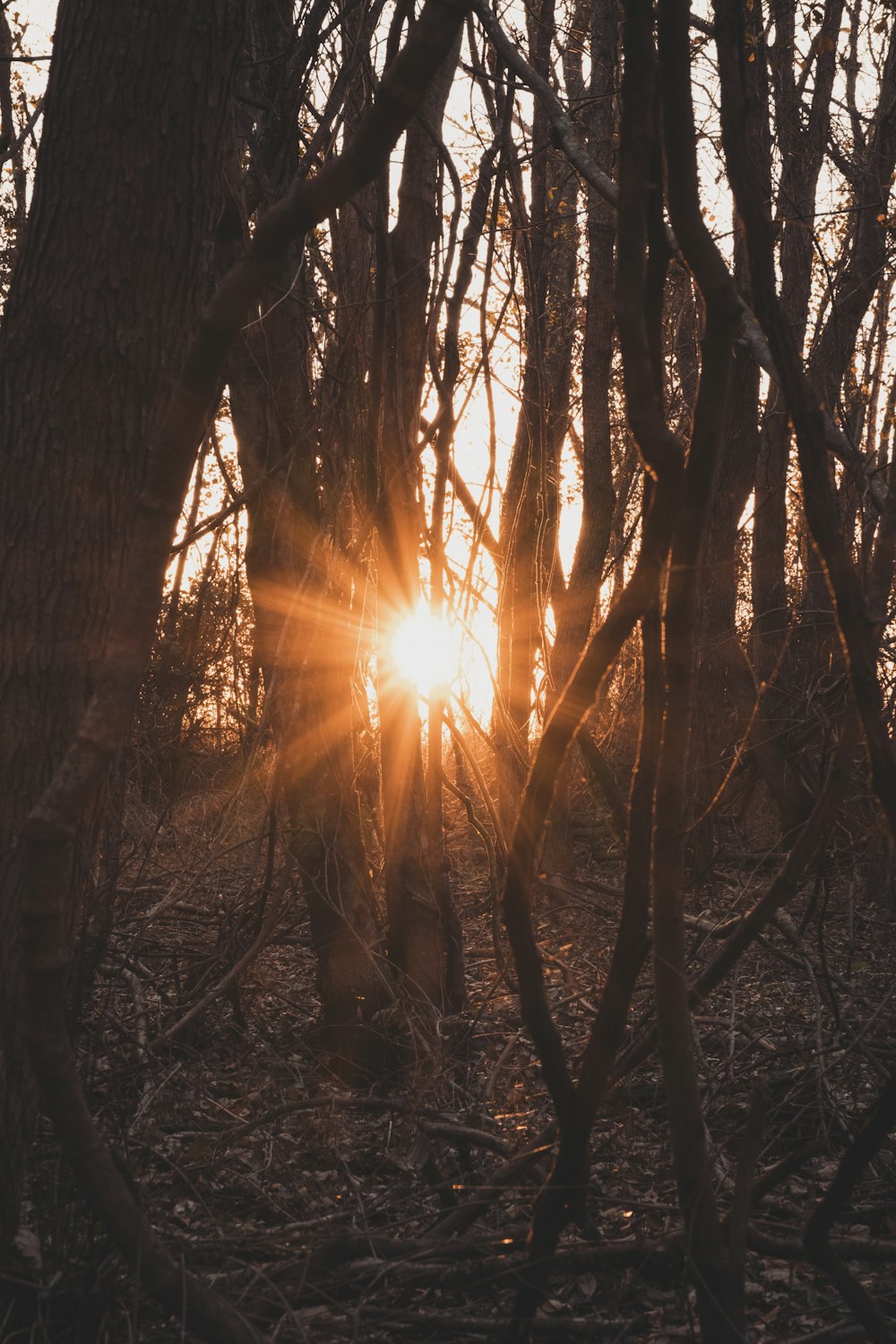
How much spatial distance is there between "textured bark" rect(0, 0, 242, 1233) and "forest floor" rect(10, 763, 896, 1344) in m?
0.50

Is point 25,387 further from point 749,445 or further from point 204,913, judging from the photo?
point 749,445

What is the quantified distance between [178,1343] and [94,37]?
2303mm

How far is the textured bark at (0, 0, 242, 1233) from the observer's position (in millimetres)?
1952

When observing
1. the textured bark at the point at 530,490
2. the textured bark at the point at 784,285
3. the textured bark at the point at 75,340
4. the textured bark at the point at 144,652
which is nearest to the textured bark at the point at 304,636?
the textured bark at the point at 530,490

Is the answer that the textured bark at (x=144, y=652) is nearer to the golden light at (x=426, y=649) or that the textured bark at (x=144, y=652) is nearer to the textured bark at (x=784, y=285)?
the golden light at (x=426, y=649)

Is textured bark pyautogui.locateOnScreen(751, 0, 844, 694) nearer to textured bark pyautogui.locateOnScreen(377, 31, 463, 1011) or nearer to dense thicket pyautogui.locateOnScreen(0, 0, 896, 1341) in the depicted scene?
dense thicket pyautogui.locateOnScreen(0, 0, 896, 1341)

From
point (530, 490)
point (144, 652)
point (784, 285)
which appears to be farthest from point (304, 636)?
point (784, 285)

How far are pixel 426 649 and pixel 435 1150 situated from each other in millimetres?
1446

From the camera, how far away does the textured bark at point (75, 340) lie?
1.95 metres

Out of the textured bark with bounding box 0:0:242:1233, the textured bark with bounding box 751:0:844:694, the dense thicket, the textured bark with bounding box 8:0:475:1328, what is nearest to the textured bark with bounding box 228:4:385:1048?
the dense thicket

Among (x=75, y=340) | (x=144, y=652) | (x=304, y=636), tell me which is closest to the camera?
(x=144, y=652)

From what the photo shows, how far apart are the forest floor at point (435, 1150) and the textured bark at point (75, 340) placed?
1.63 ft

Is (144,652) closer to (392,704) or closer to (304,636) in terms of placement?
(304,636)

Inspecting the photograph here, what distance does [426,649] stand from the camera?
3.14 m
